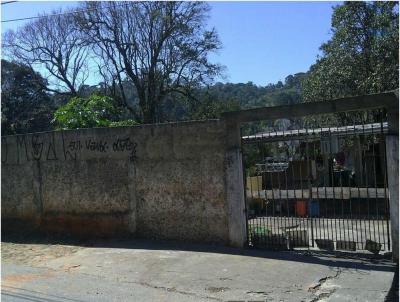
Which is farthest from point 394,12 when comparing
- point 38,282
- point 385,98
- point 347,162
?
point 38,282

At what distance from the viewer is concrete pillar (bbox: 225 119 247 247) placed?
28.3 feet

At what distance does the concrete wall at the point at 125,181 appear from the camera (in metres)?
8.99

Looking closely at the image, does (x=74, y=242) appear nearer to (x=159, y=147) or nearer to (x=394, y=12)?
(x=159, y=147)

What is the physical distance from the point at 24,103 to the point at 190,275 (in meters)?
31.6

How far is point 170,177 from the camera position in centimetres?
943

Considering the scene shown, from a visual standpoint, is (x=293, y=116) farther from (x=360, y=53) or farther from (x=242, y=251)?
(x=360, y=53)

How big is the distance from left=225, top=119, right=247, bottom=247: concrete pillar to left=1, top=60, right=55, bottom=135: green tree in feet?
90.3

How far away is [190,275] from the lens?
23.6 feet

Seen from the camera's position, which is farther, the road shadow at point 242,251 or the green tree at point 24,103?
the green tree at point 24,103

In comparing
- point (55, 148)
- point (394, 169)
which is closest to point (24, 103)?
point (55, 148)

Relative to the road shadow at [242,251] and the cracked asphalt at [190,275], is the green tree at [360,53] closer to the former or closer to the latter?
the road shadow at [242,251]

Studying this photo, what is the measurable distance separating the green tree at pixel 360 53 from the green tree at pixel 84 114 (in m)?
8.59

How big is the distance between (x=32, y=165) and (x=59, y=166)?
92cm

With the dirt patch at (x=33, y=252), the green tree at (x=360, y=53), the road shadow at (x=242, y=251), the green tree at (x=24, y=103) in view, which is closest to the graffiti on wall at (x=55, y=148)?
the road shadow at (x=242, y=251)
